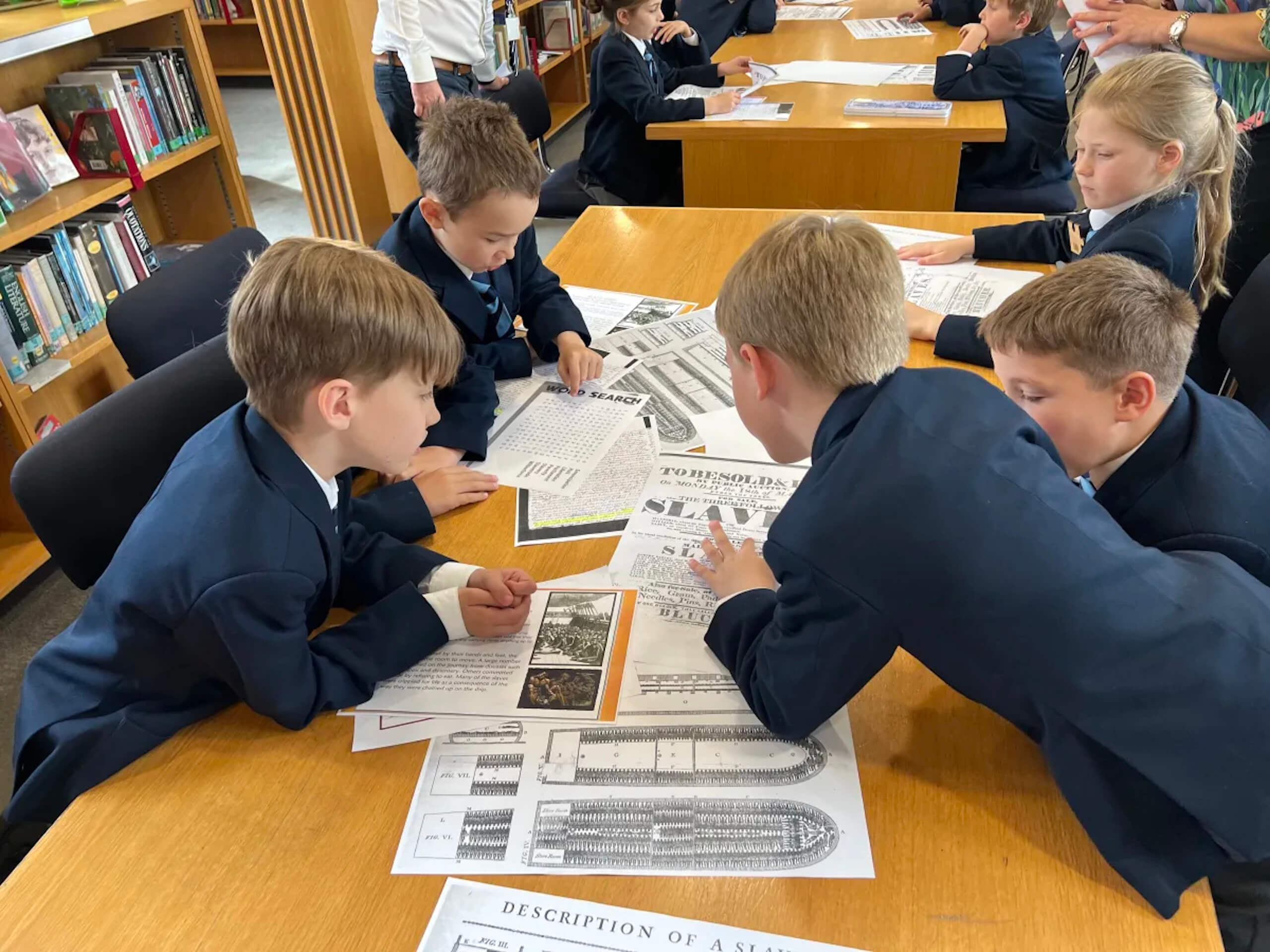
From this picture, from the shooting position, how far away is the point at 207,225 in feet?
9.34

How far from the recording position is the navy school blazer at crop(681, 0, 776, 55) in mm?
3432

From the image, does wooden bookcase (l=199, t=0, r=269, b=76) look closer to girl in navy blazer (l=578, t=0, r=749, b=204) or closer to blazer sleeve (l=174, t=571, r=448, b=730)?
girl in navy blazer (l=578, t=0, r=749, b=204)

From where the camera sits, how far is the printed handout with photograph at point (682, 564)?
84 centimetres

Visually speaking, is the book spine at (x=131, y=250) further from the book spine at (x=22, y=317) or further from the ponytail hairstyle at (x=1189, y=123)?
the ponytail hairstyle at (x=1189, y=123)

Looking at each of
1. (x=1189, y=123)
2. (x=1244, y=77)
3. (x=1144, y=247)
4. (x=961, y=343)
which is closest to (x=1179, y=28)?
(x=1244, y=77)

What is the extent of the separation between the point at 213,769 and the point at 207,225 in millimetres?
A: 2517

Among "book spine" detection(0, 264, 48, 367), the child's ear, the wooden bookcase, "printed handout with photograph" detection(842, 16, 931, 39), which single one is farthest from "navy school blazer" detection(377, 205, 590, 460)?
the wooden bookcase

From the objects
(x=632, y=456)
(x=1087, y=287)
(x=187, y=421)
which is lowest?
(x=632, y=456)

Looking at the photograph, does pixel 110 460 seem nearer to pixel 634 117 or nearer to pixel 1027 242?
pixel 1027 242

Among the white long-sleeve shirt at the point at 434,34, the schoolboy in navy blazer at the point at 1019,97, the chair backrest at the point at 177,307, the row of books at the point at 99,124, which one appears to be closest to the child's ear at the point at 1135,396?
the chair backrest at the point at 177,307

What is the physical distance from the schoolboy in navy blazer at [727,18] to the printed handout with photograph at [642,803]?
3.22 m

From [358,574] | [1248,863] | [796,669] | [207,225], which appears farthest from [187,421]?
[207,225]

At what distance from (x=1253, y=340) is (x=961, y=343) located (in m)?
0.43

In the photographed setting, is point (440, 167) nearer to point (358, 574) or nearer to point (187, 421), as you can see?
point (187, 421)
